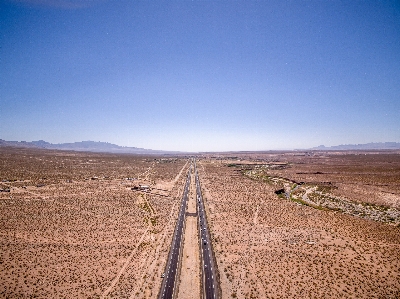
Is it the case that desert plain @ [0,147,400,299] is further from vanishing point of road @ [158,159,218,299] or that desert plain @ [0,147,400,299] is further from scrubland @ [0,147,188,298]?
vanishing point of road @ [158,159,218,299]

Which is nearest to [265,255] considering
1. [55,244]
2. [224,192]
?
[55,244]

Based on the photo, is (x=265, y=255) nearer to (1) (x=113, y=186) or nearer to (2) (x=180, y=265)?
(2) (x=180, y=265)

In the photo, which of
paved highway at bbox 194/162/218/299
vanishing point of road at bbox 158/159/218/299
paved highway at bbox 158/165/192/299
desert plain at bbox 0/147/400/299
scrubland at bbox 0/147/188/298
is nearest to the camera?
paved highway at bbox 158/165/192/299

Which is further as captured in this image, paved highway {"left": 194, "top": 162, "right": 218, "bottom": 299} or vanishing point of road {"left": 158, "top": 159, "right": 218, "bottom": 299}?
paved highway {"left": 194, "top": 162, "right": 218, "bottom": 299}

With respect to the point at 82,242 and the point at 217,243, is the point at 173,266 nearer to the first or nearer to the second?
the point at 217,243

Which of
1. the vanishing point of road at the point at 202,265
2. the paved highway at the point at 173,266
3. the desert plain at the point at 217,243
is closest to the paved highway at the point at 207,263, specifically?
the vanishing point of road at the point at 202,265

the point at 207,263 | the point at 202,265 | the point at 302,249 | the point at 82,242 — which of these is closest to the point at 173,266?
the point at 202,265

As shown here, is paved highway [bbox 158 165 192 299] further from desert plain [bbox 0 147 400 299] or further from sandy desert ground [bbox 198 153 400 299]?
sandy desert ground [bbox 198 153 400 299]

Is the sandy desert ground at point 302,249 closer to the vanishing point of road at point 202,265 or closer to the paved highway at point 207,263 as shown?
the paved highway at point 207,263

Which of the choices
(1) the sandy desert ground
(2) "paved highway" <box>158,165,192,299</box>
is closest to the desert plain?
(1) the sandy desert ground

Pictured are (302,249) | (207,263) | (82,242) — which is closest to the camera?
(207,263)

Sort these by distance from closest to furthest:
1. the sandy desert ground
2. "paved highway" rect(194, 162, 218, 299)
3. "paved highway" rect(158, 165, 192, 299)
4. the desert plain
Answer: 1. "paved highway" rect(158, 165, 192, 299)
2. "paved highway" rect(194, 162, 218, 299)
3. the desert plain
4. the sandy desert ground
